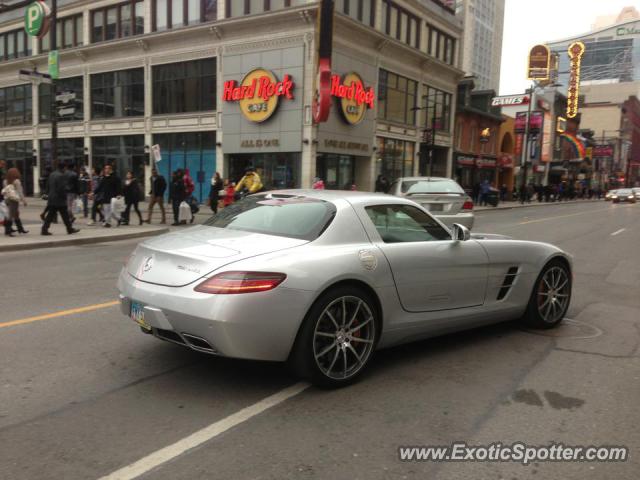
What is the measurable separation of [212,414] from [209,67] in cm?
2943

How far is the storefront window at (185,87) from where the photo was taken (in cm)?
3028

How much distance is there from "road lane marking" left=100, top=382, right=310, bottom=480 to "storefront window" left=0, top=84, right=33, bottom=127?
43.5 m

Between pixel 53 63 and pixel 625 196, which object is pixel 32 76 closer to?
pixel 53 63

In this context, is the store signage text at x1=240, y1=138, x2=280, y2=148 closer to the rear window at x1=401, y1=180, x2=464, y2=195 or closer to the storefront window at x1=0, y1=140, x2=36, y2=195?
the rear window at x1=401, y1=180, x2=464, y2=195

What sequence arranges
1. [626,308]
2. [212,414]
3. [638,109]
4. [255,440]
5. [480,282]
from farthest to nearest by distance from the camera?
[638,109]
[626,308]
[480,282]
[212,414]
[255,440]

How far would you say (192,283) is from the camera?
3.50 m

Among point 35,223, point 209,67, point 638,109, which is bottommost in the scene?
point 35,223

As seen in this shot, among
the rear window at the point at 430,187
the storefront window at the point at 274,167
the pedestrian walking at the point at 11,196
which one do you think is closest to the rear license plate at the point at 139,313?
the pedestrian walking at the point at 11,196

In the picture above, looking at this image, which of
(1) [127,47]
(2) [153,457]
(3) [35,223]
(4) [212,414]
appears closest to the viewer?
(2) [153,457]

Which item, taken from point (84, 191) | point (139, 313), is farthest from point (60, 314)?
point (84, 191)

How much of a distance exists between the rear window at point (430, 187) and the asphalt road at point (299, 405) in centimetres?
835

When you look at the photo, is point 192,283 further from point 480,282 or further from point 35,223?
point 35,223

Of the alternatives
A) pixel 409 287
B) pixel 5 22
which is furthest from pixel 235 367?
pixel 5 22

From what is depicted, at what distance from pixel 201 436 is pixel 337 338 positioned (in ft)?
3.83
